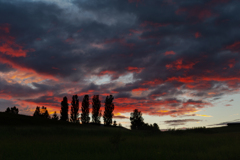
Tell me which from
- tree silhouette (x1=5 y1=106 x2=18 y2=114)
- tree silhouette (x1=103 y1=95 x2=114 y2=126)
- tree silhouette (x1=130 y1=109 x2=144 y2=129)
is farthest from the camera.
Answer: tree silhouette (x1=5 y1=106 x2=18 y2=114)

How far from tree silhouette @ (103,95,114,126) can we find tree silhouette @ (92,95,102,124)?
4.00m

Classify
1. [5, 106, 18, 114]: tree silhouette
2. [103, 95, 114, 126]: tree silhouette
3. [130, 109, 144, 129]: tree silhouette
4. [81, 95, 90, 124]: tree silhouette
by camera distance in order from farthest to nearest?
[5, 106, 18, 114]: tree silhouette, [130, 109, 144, 129]: tree silhouette, [81, 95, 90, 124]: tree silhouette, [103, 95, 114, 126]: tree silhouette

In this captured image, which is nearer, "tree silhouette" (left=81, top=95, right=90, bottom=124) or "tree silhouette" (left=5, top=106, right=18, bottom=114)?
"tree silhouette" (left=81, top=95, right=90, bottom=124)

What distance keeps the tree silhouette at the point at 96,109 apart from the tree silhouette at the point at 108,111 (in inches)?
157

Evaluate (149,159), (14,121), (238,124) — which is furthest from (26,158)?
(238,124)

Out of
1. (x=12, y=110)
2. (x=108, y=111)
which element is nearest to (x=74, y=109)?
(x=108, y=111)

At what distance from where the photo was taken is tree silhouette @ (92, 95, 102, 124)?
9425 cm

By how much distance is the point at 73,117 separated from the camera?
97312 mm

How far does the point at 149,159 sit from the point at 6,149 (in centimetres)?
1199

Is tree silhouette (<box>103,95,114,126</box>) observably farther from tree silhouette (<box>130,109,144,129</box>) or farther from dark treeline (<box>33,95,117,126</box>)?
tree silhouette (<box>130,109,144,129</box>)

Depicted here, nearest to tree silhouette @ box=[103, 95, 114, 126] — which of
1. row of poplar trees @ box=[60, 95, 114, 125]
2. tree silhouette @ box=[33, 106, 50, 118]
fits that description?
row of poplar trees @ box=[60, 95, 114, 125]

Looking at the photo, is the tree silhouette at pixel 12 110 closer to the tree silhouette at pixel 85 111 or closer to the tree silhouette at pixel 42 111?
the tree silhouette at pixel 42 111

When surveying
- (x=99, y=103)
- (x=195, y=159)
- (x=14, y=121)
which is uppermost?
(x=99, y=103)

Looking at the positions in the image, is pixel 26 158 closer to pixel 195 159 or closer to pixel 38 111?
pixel 195 159
